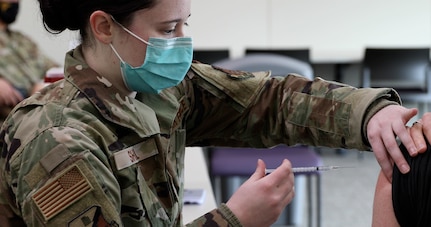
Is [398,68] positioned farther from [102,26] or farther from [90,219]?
[90,219]

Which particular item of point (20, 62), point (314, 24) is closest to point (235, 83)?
point (20, 62)

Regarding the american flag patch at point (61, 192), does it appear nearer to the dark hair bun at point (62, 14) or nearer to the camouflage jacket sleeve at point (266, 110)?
the dark hair bun at point (62, 14)

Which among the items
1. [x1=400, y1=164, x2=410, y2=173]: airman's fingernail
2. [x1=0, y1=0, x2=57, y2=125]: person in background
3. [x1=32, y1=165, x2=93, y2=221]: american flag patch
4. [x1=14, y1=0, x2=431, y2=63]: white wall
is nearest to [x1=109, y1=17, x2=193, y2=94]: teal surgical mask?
[x1=32, y1=165, x2=93, y2=221]: american flag patch

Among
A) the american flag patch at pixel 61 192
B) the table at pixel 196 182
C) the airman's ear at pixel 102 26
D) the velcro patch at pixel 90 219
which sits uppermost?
the airman's ear at pixel 102 26

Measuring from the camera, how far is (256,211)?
3.60ft

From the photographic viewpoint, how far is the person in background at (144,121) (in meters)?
0.95

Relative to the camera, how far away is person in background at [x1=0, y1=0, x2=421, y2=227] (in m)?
0.95

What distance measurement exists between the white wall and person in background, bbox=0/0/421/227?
13.9 ft

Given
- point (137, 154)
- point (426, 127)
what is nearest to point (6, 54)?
point (137, 154)

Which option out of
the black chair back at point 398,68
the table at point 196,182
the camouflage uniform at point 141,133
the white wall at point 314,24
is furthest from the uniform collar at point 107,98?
the white wall at point 314,24

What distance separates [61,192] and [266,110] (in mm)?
578

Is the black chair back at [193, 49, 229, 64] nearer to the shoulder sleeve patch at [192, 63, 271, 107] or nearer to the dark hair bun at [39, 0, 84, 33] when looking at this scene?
the shoulder sleeve patch at [192, 63, 271, 107]

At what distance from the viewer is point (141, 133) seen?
43.4 inches

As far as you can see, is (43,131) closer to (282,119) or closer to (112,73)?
(112,73)
